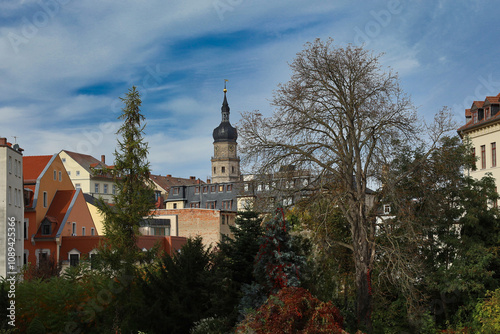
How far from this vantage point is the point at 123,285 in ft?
69.3

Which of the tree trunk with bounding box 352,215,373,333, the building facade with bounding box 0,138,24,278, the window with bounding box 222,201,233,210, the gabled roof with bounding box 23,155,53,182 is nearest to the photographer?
the tree trunk with bounding box 352,215,373,333

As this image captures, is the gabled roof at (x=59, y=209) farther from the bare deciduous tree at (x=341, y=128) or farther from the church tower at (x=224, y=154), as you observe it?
the church tower at (x=224, y=154)

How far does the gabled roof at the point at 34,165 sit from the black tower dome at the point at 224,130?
101m

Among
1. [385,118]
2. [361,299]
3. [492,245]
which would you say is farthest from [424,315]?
[385,118]

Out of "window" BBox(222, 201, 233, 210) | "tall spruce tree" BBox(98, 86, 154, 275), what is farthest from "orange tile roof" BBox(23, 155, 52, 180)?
"window" BBox(222, 201, 233, 210)

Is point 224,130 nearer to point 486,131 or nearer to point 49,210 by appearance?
point 49,210

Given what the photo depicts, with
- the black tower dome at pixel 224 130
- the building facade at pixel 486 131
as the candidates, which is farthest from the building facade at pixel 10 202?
the black tower dome at pixel 224 130

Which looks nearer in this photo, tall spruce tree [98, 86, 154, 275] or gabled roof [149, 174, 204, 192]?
tall spruce tree [98, 86, 154, 275]

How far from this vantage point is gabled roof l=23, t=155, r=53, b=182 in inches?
2044

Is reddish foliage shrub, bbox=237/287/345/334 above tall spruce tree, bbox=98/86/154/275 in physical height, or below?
below

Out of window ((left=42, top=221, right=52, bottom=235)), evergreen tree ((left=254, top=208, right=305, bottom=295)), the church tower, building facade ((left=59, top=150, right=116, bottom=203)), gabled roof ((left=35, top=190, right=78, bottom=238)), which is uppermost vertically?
the church tower

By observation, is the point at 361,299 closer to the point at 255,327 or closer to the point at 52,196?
the point at 255,327

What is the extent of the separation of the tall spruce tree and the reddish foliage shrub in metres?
16.4

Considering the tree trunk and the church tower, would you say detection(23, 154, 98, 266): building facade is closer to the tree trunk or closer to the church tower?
the tree trunk
